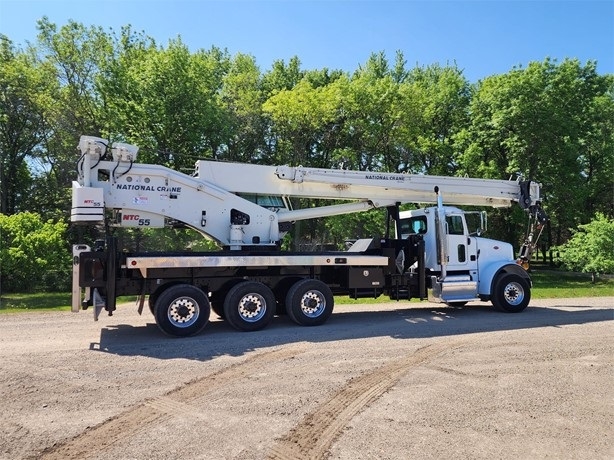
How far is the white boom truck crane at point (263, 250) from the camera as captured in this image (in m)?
9.40

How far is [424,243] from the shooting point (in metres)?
12.3

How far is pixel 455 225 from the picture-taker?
12.8m

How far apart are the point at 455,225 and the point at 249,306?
611 cm

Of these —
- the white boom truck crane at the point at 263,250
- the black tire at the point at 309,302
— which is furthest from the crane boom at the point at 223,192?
the black tire at the point at 309,302

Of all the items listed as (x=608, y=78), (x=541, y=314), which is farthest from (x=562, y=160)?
(x=541, y=314)

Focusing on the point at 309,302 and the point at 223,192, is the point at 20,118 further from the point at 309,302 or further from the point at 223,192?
the point at 309,302

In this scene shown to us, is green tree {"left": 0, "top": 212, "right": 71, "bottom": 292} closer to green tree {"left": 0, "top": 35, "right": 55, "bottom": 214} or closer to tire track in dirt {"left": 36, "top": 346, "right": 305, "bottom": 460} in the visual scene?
tire track in dirt {"left": 36, "top": 346, "right": 305, "bottom": 460}

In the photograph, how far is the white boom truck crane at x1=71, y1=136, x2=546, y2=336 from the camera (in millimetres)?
9398

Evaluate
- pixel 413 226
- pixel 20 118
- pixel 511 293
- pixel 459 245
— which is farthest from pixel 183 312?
pixel 20 118

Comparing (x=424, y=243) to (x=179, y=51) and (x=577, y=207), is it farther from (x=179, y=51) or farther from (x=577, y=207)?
(x=577, y=207)

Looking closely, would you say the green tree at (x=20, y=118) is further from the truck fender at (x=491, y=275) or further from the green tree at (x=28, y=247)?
the truck fender at (x=491, y=275)

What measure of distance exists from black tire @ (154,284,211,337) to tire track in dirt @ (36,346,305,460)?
237 cm

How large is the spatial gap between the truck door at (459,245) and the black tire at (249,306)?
5.22 metres

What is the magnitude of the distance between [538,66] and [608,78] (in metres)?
7.36
